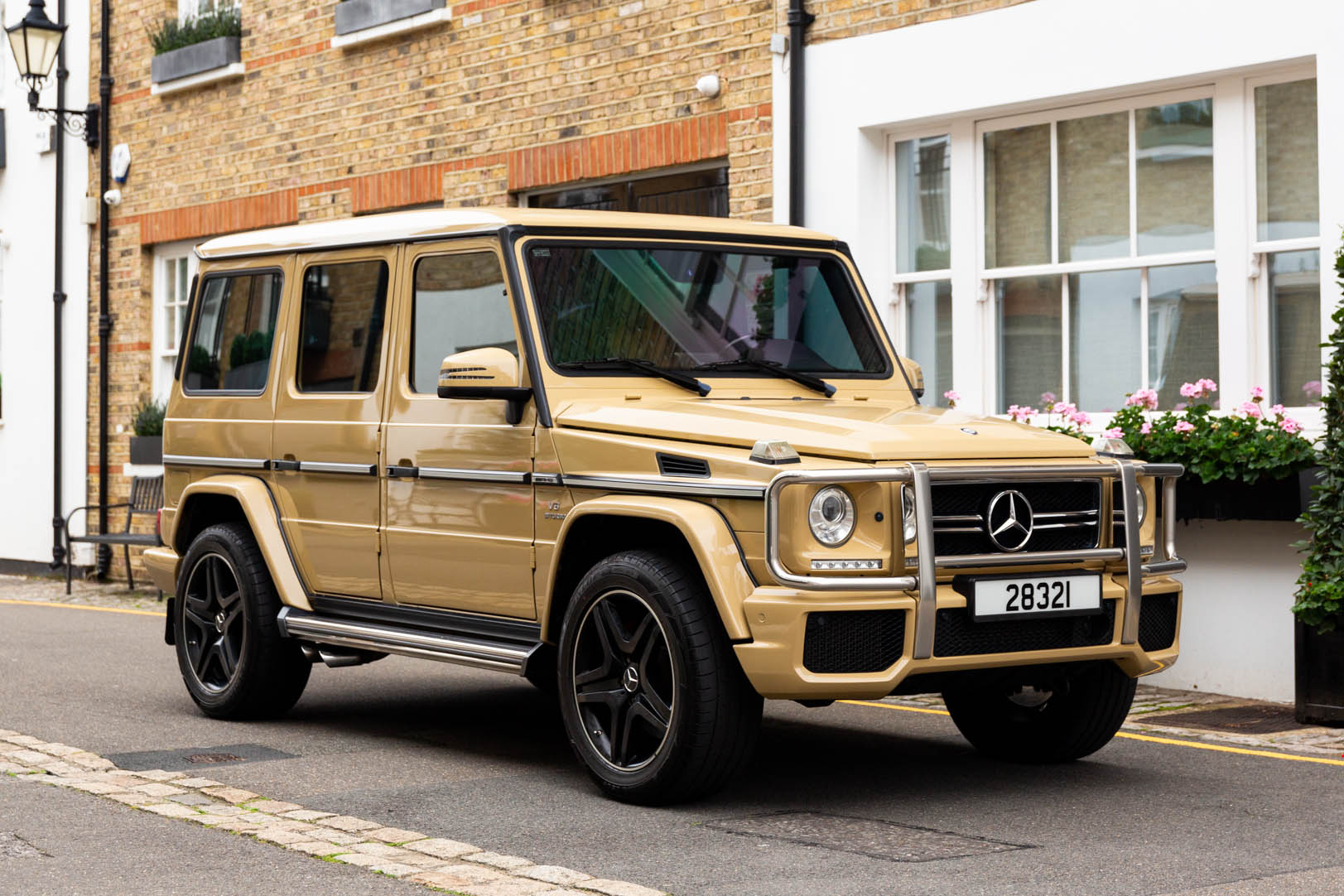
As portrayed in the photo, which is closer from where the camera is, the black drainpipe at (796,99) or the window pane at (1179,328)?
the window pane at (1179,328)

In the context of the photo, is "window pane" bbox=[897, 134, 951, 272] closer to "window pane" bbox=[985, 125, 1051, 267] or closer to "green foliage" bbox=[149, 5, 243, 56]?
"window pane" bbox=[985, 125, 1051, 267]

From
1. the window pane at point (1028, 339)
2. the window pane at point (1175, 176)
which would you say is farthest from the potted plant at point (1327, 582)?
the window pane at point (1028, 339)

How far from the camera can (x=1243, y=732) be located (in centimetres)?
825

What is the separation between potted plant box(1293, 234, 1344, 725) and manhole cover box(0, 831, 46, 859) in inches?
208

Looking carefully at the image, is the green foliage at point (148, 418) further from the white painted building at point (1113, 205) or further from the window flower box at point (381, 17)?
the white painted building at point (1113, 205)

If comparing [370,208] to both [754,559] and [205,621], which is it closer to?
[205,621]

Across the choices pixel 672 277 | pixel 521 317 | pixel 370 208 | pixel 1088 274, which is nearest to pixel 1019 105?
pixel 1088 274

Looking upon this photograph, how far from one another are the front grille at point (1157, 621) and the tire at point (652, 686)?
1402 mm

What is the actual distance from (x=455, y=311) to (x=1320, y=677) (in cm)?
404

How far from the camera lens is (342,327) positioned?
7984mm

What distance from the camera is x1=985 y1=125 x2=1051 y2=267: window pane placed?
10.6 meters

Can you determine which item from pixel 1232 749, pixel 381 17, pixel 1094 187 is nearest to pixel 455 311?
pixel 1232 749

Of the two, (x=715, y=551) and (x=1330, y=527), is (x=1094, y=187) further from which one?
(x=715, y=551)

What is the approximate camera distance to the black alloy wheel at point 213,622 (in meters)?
8.33
